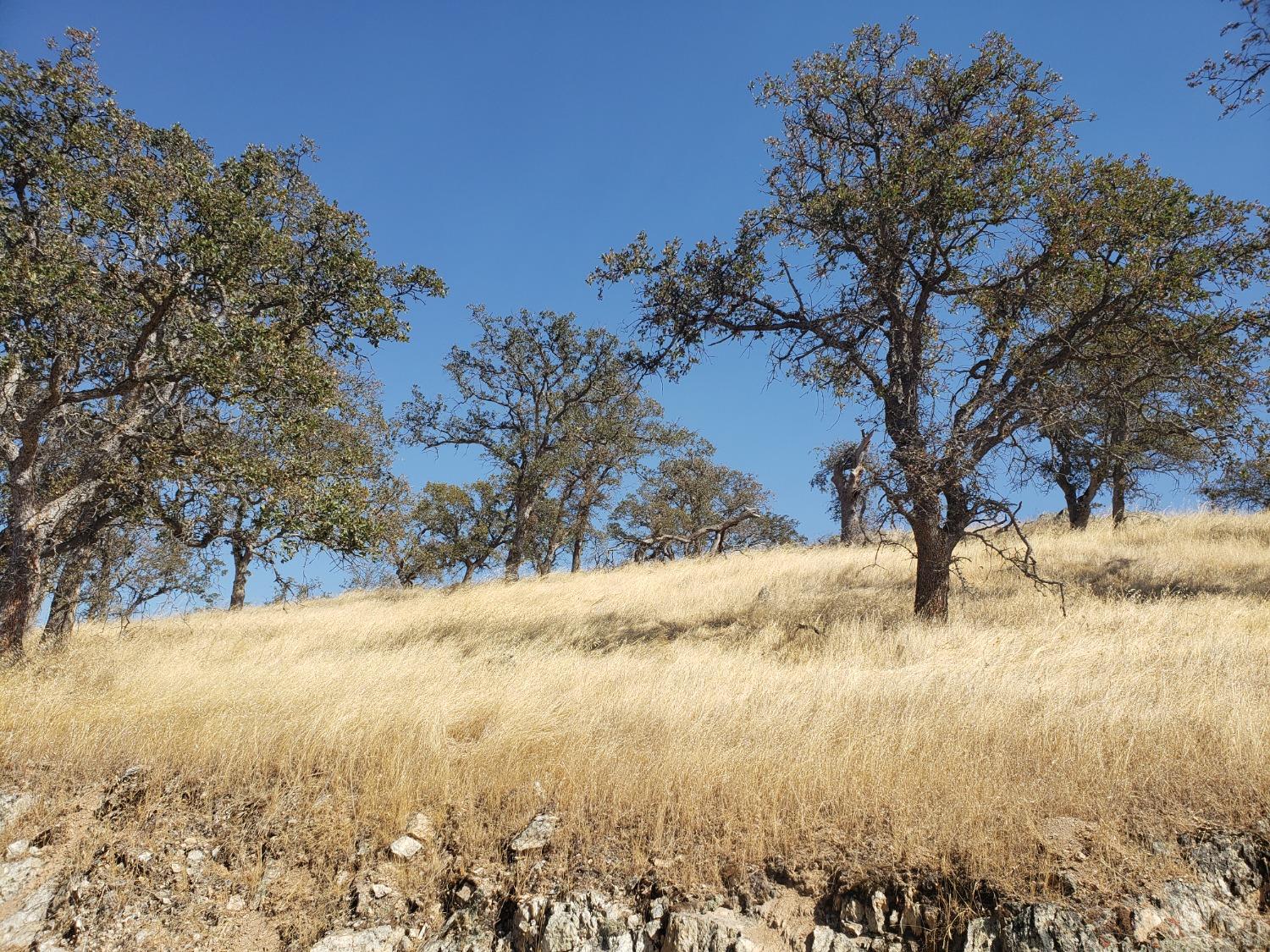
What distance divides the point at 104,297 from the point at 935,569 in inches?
517

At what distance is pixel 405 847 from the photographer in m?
5.07

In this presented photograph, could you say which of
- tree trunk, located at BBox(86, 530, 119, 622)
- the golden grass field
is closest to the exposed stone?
the golden grass field

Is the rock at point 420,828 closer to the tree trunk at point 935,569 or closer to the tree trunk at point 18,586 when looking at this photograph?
the tree trunk at point 18,586

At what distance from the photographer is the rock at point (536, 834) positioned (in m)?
4.89

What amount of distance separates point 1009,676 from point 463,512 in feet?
81.3

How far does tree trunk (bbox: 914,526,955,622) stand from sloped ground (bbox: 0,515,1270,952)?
Answer: 5.52ft

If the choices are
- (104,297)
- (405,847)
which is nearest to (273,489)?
(104,297)

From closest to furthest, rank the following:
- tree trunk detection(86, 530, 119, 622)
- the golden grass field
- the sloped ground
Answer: the sloped ground
the golden grass field
tree trunk detection(86, 530, 119, 622)

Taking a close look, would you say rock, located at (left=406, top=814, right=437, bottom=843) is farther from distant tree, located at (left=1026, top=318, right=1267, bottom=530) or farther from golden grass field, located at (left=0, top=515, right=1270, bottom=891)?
distant tree, located at (left=1026, top=318, right=1267, bottom=530)

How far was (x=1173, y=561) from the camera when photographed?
1373 centimetres

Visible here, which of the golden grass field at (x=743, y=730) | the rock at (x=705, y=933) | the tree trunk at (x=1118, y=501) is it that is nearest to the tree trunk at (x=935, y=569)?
the golden grass field at (x=743, y=730)

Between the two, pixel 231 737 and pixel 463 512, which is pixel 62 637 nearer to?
pixel 231 737

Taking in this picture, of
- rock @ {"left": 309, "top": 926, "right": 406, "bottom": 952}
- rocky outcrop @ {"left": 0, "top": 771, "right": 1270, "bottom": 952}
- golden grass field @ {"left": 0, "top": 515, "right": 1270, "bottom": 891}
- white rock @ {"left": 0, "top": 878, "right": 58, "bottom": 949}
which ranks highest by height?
golden grass field @ {"left": 0, "top": 515, "right": 1270, "bottom": 891}

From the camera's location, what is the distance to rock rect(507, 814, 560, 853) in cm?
489
